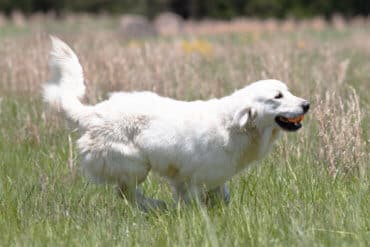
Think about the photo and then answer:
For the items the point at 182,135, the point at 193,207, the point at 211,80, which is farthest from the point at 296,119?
the point at 211,80

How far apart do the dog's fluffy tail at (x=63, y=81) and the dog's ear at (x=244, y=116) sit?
117 cm

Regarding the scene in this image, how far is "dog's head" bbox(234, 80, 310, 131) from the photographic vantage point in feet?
17.4

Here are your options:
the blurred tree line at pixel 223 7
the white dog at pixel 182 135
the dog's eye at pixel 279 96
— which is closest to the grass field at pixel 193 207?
the white dog at pixel 182 135

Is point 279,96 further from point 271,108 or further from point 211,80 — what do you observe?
point 211,80

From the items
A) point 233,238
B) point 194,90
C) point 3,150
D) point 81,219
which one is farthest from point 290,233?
point 194,90

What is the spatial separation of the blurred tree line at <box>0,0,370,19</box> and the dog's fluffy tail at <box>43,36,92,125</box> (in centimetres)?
4647

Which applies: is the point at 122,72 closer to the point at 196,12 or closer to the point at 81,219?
the point at 81,219

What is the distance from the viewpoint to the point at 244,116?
17.6ft

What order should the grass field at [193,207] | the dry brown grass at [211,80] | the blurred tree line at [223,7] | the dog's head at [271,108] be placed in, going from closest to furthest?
the grass field at [193,207] → the dog's head at [271,108] → the dry brown grass at [211,80] → the blurred tree line at [223,7]

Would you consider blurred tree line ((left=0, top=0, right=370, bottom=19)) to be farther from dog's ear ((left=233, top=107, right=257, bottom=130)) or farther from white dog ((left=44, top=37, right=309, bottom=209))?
dog's ear ((left=233, top=107, right=257, bottom=130))

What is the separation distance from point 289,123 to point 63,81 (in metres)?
1.77

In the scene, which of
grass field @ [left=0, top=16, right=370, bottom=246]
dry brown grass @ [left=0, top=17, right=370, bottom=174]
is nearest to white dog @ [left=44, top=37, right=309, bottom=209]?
grass field @ [left=0, top=16, right=370, bottom=246]

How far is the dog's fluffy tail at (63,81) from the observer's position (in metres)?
5.91

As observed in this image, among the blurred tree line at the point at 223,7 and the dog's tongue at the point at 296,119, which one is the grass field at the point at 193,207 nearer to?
the dog's tongue at the point at 296,119
